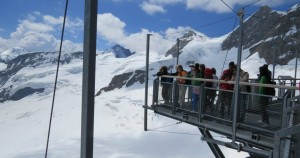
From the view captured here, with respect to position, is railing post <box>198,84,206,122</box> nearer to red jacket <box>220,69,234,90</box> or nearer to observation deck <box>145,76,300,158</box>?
observation deck <box>145,76,300,158</box>

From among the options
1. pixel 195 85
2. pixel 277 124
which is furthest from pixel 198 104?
pixel 277 124

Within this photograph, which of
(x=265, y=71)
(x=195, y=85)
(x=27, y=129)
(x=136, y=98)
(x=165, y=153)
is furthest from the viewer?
(x=136, y=98)

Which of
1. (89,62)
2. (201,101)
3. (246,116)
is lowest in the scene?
(246,116)

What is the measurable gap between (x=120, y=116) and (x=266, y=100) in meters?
134

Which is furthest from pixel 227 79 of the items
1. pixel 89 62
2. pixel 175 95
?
pixel 89 62

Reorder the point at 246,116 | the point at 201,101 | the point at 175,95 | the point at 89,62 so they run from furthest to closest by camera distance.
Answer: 1. the point at 175,95
2. the point at 201,101
3. the point at 246,116
4. the point at 89,62

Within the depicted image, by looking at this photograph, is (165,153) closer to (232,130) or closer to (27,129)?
(232,130)

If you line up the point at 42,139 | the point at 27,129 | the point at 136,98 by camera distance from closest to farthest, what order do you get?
the point at 42,139
the point at 27,129
the point at 136,98

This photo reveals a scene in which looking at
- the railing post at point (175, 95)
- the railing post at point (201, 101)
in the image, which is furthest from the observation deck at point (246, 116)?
the railing post at point (175, 95)

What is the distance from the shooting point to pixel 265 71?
416 inches

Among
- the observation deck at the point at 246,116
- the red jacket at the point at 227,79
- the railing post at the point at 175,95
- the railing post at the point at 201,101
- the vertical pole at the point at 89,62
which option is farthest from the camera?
the railing post at the point at 175,95

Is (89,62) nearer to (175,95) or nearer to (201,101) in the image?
(201,101)

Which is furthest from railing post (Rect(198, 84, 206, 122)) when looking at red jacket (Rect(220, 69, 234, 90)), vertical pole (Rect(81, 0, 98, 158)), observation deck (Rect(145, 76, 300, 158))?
vertical pole (Rect(81, 0, 98, 158))

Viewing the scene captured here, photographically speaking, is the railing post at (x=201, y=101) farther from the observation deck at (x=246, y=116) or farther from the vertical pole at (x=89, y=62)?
the vertical pole at (x=89, y=62)
